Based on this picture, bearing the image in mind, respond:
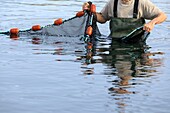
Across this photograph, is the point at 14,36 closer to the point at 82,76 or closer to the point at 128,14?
the point at 128,14

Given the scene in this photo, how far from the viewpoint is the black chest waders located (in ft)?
33.1

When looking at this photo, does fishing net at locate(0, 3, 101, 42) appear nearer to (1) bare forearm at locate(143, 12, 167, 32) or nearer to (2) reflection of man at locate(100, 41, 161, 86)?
(2) reflection of man at locate(100, 41, 161, 86)

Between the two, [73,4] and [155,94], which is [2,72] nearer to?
[155,94]

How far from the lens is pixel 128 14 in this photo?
33.4 feet

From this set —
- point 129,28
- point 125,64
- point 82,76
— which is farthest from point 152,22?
point 82,76

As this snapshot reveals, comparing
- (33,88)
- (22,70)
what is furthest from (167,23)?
(33,88)

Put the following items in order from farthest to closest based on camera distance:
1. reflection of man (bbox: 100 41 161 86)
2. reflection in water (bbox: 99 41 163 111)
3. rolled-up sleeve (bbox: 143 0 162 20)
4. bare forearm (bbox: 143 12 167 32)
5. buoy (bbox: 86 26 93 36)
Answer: buoy (bbox: 86 26 93 36) → rolled-up sleeve (bbox: 143 0 162 20) → bare forearm (bbox: 143 12 167 32) → reflection of man (bbox: 100 41 161 86) → reflection in water (bbox: 99 41 163 111)

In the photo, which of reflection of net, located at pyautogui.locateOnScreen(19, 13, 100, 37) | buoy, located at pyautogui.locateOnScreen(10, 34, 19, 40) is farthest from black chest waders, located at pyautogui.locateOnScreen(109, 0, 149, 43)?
buoy, located at pyautogui.locateOnScreen(10, 34, 19, 40)

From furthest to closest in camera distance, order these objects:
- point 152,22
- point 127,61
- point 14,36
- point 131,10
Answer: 1. point 14,36
2. point 131,10
3. point 152,22
4. point 127,61

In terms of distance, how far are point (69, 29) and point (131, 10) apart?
1.52 meters

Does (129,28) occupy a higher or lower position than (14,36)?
higher

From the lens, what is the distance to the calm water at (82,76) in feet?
18.9

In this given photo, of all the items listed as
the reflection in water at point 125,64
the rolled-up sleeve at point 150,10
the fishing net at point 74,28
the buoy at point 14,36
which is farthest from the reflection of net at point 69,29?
the rolled-up sleeve at point 150,10

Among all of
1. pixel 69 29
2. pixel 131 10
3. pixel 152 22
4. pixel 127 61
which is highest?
pixel 131 10
